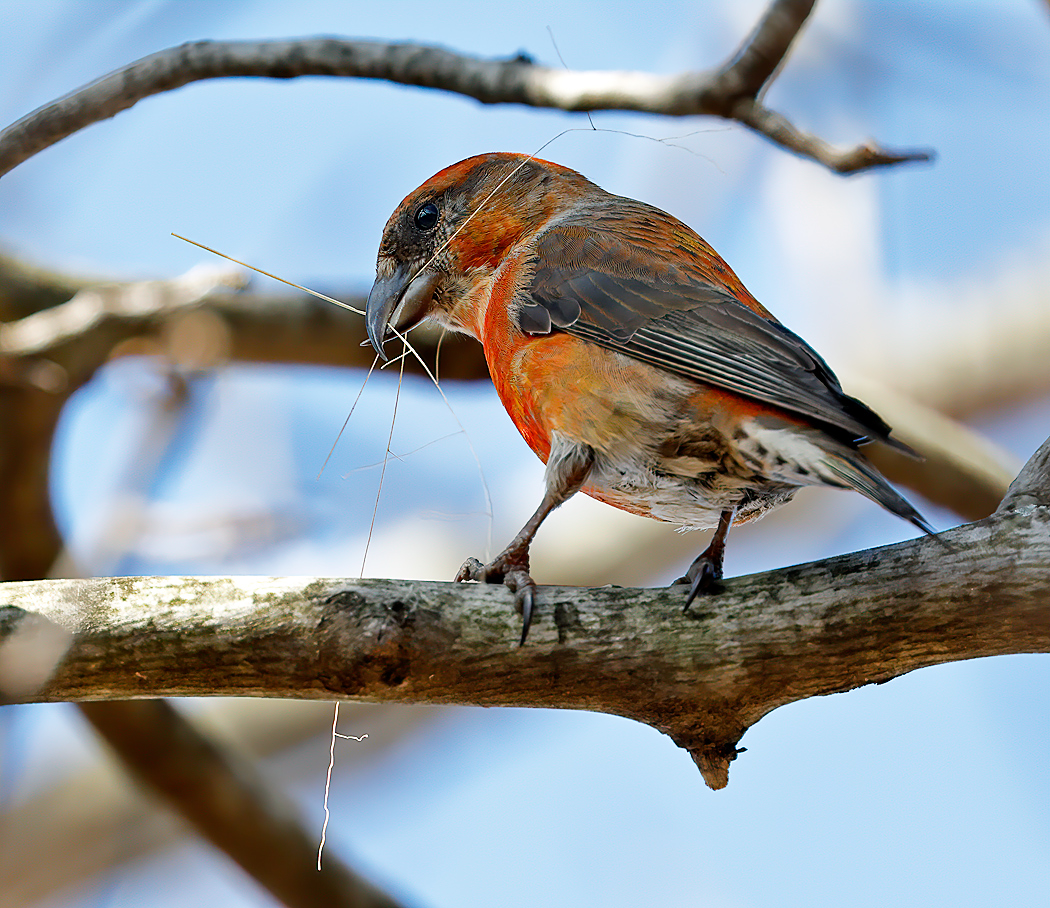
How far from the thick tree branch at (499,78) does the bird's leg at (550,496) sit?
42.0 inches

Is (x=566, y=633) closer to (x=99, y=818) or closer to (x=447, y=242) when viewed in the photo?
(x=447, y=242)

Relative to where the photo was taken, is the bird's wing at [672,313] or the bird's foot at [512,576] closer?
the bird's foot at [512,576]

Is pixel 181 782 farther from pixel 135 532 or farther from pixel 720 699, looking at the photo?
pixel 720 699

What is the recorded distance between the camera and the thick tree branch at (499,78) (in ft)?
9.81

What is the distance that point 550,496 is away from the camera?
321 centimetres

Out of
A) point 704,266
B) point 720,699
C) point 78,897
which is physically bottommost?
point 78,897

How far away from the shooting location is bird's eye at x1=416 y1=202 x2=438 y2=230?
381 cm

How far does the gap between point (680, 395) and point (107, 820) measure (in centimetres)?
607

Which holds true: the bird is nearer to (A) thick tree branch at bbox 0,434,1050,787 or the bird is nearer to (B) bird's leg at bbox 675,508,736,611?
(B) bird's leg at bbox 675,508,736,611

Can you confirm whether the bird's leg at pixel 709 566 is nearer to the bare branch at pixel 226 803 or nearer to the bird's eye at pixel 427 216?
the bird's eye at pixel 427 216

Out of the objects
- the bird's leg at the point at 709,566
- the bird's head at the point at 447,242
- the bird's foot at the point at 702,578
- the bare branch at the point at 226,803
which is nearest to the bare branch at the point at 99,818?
the bare branch at the point at 226,803

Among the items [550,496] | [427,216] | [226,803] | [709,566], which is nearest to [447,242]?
[427,216]

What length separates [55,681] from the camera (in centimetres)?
256

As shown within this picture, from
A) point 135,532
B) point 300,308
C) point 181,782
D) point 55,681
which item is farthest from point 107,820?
point 55,681
